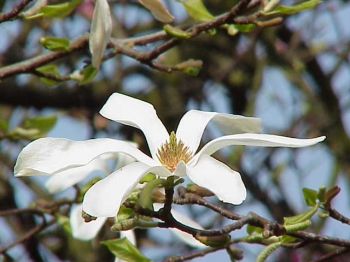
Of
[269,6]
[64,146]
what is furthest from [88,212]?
[269,6]

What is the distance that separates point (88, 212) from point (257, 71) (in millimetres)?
1720

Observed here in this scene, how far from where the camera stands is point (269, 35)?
2.35 meters

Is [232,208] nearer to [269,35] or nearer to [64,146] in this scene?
[269,35]

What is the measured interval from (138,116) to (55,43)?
30 cm

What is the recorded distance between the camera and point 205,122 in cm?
94

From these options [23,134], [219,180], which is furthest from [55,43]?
[219,180]

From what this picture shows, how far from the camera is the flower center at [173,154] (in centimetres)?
87

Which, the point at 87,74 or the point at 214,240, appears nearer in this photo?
the point at 214,240

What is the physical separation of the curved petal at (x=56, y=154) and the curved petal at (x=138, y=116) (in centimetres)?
9

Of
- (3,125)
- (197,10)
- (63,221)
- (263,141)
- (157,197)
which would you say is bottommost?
(63,221)

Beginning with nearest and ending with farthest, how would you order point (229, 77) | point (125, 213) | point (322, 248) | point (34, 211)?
point (125, 213) < point (34, 211) < point (322, 248) < point (229, 77)

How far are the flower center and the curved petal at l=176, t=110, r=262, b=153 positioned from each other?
0.07 feet

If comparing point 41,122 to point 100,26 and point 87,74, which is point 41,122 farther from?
point 100,26

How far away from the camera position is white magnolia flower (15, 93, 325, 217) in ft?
2.49
